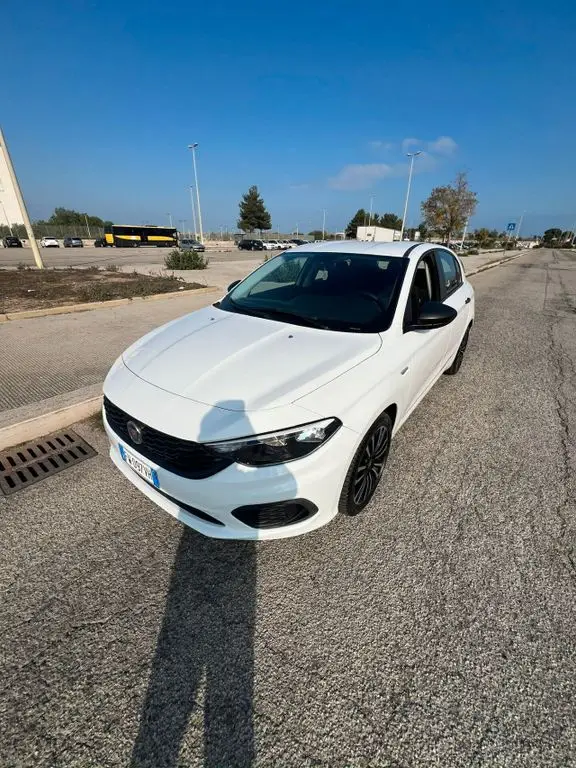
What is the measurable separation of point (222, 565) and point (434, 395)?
3.14 meters

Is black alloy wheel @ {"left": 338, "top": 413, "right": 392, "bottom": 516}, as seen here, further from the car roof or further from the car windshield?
the car roof

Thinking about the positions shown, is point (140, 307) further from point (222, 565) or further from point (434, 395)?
point (222, 565)

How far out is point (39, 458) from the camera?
9.63 ft

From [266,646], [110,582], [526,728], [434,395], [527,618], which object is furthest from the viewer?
[434,395]

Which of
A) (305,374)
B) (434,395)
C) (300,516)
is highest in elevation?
(305,374)

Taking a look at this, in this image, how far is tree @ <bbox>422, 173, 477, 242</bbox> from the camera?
125ft

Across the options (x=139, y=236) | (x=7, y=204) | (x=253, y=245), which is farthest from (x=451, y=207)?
(x=7, y=204)

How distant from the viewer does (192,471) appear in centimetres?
182

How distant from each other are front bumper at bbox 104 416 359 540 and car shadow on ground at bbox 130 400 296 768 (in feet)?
0.21

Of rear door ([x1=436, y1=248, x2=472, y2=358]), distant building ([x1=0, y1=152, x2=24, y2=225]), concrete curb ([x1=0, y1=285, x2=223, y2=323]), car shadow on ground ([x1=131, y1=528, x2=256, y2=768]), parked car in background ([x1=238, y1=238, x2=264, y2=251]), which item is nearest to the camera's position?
car shadow on ground ([x1=131, y1=528, x2=256, y2=768])

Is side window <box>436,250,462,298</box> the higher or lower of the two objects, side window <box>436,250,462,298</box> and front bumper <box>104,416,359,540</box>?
the higher

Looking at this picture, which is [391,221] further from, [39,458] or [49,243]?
[39,458]

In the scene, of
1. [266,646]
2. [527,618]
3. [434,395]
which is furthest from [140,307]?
[527,618]

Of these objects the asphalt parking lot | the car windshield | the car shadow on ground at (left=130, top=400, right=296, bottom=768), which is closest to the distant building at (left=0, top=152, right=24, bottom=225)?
the asphalt parking lot
